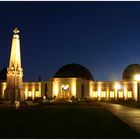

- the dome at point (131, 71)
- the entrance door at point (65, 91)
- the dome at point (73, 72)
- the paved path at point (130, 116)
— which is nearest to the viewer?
the paved path at point (130, 116)

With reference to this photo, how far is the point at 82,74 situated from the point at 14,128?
67232 millimetres

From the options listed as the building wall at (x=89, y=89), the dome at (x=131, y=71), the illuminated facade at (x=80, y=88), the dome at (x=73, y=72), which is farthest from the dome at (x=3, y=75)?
the dome at (x=131, y=71)

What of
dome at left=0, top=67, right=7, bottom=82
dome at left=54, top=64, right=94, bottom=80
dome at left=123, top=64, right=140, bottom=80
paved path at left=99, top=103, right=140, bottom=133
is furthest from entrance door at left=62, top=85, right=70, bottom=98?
paved path at left=99, top=103, right=140, bottom=133

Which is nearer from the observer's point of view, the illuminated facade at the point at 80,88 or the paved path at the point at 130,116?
the paved path at the point at 130,116

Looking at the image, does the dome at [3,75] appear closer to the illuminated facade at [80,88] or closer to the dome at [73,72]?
the illuminated facade at [80,88]

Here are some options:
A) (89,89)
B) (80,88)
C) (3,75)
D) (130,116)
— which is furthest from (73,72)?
(130,116)

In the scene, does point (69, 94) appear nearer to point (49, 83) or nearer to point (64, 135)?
point (49, 83)

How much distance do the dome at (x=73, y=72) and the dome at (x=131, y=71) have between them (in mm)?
8638

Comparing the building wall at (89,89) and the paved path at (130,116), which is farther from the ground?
the building wall at (89,89)

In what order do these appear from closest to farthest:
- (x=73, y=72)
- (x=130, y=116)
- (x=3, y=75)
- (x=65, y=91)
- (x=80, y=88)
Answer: (x=130, y=116)
(x=80, y=88)
(x=65, y=91)
(x=73, y=72)
(x=3, y=75)

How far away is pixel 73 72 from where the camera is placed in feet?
271

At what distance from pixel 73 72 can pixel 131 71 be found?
13.5 meters

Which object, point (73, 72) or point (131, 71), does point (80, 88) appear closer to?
point (73, 72)

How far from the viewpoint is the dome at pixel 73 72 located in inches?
3238
